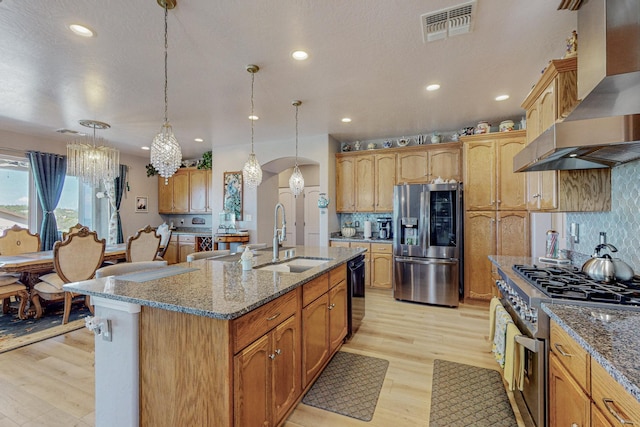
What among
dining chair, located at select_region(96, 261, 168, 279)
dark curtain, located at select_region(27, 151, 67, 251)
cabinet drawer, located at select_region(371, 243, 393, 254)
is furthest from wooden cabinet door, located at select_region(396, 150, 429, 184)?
dark curtain, located at select_region(27, 151, 67, 251)

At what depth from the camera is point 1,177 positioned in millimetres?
4457

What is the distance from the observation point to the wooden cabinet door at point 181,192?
654cm

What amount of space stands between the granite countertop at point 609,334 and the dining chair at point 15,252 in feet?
16.6

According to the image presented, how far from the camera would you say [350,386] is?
212 cm

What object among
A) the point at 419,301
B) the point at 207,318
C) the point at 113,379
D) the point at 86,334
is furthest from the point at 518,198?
the point at 86,334

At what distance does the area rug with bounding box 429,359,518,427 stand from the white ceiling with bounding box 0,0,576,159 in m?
2.64

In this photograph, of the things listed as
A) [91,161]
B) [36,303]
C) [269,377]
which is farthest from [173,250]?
[269,377]

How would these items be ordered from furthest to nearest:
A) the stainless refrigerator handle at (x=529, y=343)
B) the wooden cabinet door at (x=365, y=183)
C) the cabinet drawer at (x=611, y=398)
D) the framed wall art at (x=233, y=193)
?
the framed wall art at (x=233, y=193) < the wooden cabinet door at (x=365, y=183) < the stainless refrigerator handle at (x=529, y=343) < the cabinet drawer at (x=611, y=398)

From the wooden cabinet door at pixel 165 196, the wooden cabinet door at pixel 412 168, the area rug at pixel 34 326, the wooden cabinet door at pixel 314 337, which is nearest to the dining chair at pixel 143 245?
the area rug at pixel 34 326

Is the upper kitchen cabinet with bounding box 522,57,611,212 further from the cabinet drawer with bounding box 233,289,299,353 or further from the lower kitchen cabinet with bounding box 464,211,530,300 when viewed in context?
the cabinet drawer with bounding box 233,289,299,353

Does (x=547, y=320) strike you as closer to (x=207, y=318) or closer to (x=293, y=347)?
(x=293, y=347)

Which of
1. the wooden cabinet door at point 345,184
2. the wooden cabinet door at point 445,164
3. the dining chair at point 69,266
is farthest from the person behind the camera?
the wooden cabinet door at point 345,184

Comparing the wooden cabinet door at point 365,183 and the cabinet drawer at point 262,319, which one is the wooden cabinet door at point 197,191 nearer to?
the wooden cabinet door at point 365,183

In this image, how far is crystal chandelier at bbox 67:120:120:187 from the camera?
13.2 feet
